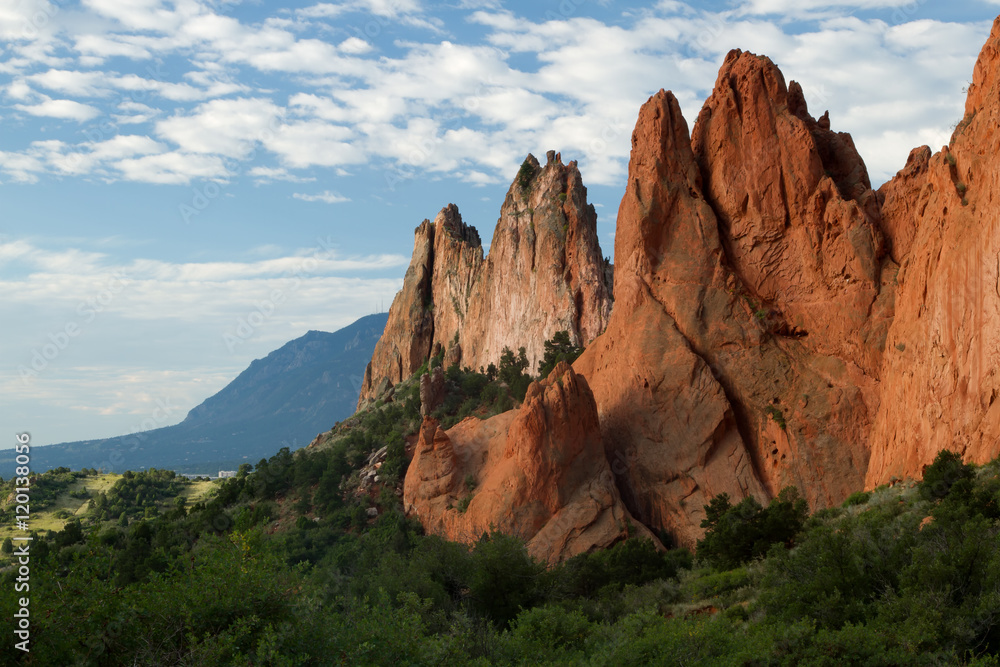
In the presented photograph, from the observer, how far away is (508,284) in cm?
7238

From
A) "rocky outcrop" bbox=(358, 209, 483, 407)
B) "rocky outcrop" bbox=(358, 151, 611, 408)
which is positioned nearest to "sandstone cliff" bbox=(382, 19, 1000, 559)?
"rocky outcrop" bbox=(358, 151, 611, 408)

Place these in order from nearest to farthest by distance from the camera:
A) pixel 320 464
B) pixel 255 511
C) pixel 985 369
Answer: pixel 985 369, pixel 255 511, pixel 320 464

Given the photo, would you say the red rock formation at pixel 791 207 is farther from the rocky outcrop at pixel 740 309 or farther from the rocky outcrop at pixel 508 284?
the rocky outcrop at pixel 508 284

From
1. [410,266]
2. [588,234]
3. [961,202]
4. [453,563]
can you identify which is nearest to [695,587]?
[453,563]

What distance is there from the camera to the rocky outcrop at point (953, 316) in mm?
27688

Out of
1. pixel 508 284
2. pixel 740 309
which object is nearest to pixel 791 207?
pixel 740 309

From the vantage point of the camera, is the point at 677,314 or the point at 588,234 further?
the point at 588,234

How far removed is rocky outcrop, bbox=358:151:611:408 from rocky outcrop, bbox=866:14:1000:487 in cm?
3037

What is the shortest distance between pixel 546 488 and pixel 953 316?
19215 mm

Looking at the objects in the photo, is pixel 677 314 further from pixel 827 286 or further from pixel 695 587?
pixel 695 587

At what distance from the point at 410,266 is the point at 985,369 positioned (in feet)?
229

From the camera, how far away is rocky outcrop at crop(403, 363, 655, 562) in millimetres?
38438

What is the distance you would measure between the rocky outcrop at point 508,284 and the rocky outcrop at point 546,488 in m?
22.4

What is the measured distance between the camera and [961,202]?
31.1 meters
